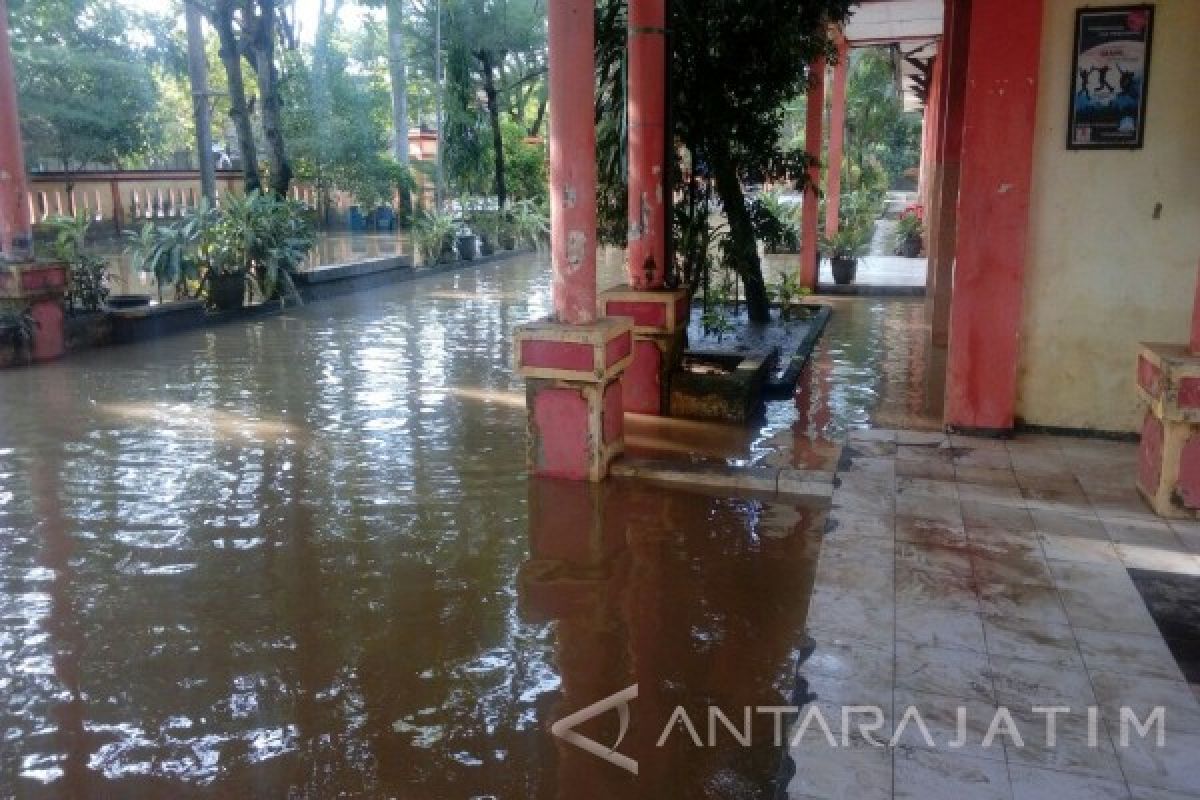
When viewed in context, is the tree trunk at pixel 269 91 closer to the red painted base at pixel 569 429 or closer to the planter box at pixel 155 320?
the planter box at pixel 155 320

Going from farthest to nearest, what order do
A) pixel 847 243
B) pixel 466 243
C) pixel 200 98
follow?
pixel 466 243 < pixel 200 98 < pixel 847 243

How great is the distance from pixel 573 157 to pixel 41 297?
22.5 feet

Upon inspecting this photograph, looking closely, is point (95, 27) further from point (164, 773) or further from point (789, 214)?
point (164, 773)

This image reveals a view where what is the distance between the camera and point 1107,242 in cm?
644

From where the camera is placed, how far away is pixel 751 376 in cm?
793

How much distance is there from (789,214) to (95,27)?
49.0 feet

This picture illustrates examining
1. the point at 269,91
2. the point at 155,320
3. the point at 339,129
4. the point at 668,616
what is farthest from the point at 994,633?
the point at 339,129

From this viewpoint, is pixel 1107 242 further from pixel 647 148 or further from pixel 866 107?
pixel 866 107

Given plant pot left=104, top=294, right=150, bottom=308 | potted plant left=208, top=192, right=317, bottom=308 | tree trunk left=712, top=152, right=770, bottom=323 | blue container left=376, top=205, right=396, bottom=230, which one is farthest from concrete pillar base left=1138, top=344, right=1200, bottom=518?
blue container left=376, top=205, right=396, bottom=230

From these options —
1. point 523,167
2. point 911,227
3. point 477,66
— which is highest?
point 477,66

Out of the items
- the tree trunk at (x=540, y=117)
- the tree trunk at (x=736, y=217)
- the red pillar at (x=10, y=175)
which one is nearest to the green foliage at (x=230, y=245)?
the red pillar at (x=10, y=175)

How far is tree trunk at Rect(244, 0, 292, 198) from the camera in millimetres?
15117

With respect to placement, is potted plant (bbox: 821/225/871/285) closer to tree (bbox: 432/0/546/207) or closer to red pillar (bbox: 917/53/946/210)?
red pillar (bbox: 917/53/946/210)

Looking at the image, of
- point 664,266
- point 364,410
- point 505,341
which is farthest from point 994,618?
point 505,341
